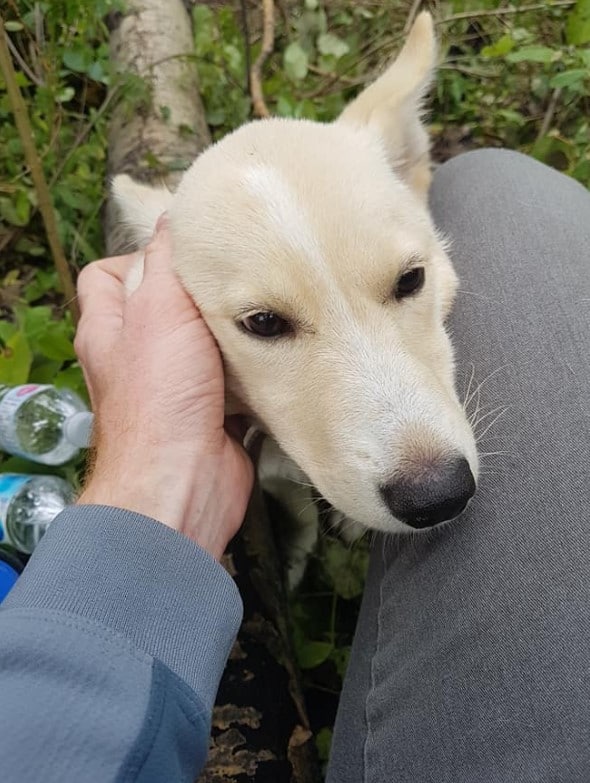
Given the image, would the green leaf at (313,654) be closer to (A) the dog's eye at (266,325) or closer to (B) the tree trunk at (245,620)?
(B) the tree trunk at (245,620)

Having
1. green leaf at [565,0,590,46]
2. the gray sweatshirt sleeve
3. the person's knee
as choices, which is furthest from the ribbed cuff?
green leaf at [565,0,590,46]

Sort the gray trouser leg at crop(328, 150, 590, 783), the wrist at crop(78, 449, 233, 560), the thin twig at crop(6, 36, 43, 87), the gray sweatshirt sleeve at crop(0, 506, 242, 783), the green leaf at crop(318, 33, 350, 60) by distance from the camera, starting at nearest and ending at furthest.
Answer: the gray sweatshirt sleeve at crop(0, 506, 242, 783)
the gray trouser leg at crop(328, 150, 590, 783)
the wrist at crop(78, 449, 233, 560)
the thin twig at crop(6, 36, 43, 87)
the green leaf at crop(318, 33, 350, 60)

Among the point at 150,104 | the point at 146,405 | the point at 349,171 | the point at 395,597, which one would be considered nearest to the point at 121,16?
the point at 150,104

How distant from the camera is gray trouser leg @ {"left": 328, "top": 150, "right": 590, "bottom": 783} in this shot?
Answer: 1.32 metres

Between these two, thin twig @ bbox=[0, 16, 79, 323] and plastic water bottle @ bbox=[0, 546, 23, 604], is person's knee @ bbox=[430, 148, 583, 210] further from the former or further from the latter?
plastic water bottle @ bbox=[0, 546, 23, 604]

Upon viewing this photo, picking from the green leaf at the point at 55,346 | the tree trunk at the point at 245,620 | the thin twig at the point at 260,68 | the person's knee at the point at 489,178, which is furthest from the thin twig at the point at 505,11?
the green leaf at the point at 55,346

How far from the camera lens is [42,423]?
108 inches

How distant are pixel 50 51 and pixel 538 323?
8.35 ft

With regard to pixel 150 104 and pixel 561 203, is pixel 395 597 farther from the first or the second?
pixel 150 104

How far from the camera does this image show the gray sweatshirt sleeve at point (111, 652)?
1086mm

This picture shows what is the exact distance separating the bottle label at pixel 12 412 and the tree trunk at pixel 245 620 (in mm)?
739

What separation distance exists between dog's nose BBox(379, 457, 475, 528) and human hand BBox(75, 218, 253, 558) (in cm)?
50

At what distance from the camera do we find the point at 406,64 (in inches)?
87.4

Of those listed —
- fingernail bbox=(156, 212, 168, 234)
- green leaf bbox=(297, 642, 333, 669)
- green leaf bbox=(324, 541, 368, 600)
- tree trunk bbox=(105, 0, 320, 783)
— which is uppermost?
fingernail bbox=(156, 212, 168, 234)
